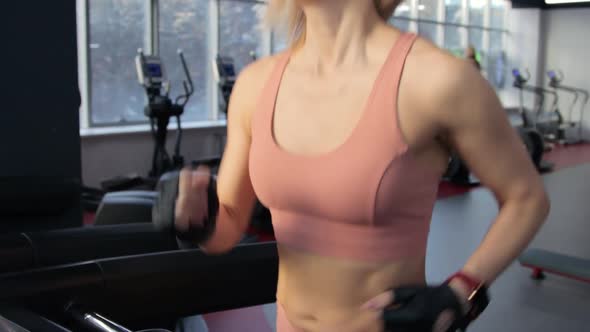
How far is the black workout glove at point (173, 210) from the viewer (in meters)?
1.05

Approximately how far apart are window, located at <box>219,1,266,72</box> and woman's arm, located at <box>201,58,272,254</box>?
710 cm

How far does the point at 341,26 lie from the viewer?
1002 millimetres

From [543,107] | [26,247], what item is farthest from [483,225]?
[543,107]

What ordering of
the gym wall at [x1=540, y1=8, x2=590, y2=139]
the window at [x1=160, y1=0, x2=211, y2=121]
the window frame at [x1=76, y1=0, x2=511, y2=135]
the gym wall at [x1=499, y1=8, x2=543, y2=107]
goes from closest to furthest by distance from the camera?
1. the window frame at [x1=76, y1=0, x2=511, y2=135]
2. the window at [x1=160, y1=0, x2=211, y2=121]
3. the gym wall at [x1=540, y1=8, x2=590, y2=139]
4. the gym wall at [x1=499, y1=8, x2=543, y2=107]

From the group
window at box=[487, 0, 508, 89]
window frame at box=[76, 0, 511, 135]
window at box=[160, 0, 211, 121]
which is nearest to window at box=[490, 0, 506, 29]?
window at box=[487, 0, 508, 89]

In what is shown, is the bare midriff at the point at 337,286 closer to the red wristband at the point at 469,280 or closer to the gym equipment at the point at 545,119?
the red wristband at the point at 469,280

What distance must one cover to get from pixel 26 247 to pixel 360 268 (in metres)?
1.54

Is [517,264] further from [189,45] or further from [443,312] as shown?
[189,45]

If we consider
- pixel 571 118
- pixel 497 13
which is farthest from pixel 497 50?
pixel 571 118

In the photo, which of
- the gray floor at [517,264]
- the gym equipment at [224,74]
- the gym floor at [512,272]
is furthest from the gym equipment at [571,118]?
the gym equipment at [224,74]

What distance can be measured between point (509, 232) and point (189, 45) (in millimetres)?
7309

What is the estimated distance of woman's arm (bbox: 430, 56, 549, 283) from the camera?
0.87 meters

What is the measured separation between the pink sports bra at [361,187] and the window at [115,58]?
6.33 meters

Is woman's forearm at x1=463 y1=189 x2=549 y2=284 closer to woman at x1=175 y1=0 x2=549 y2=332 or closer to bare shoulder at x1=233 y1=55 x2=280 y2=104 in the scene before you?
woman at x1=175 y1=0 x2=549 y2=332
